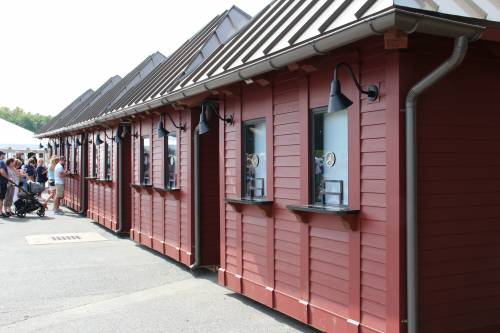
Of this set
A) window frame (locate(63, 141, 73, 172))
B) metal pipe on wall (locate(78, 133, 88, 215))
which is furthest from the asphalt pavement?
window frame (locate(63, 141, 73, 172))

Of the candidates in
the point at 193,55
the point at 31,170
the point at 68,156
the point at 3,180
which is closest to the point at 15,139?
the point at 31,170

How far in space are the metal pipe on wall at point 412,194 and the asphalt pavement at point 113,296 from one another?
1.81 m

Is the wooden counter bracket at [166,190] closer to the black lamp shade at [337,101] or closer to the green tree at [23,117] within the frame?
the black lamp shade at [337,101]

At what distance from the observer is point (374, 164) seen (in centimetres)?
528

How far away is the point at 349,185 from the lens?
5.61 metres

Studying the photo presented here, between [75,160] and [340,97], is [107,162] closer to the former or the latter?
[75,160]

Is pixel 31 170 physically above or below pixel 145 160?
below

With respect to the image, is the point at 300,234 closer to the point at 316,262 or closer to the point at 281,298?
the point at 316,262

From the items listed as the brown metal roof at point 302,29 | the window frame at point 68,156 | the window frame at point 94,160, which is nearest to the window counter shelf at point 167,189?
the brown metal roof at point 302,29

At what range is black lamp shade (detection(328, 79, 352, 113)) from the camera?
519cm

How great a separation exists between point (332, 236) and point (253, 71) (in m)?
1.97

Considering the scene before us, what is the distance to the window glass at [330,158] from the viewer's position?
580cm

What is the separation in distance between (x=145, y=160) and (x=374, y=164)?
7890 millimetres

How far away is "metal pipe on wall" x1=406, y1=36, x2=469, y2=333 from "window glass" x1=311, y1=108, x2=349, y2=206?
896mm
